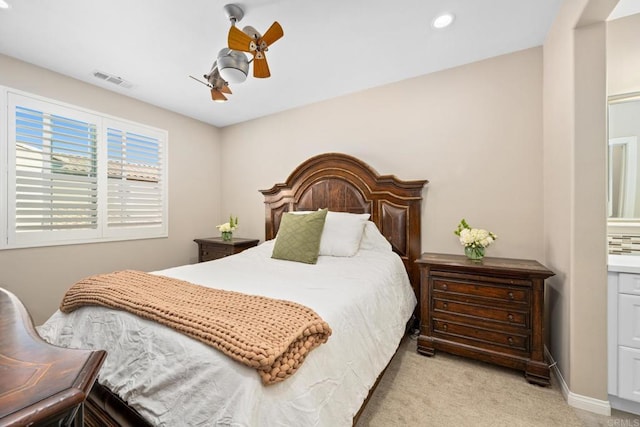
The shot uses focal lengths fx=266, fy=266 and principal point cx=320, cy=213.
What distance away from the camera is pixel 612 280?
5.29ft

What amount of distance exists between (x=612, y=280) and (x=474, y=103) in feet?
5.81

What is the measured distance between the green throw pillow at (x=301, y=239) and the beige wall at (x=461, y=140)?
3.43 ft

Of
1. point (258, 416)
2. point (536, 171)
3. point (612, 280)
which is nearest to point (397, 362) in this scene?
point (612, 280)

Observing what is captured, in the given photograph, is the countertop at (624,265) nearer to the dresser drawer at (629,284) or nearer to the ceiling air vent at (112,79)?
the dresser drawer at (629,284)

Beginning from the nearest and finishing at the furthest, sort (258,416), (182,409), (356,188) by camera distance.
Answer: (258,416)
(182,409)
(356,188)

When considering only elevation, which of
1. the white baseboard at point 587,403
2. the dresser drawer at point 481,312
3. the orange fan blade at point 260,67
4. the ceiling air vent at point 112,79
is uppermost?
the ceiling air vent at point 112,79

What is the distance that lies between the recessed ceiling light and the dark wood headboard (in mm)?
1296

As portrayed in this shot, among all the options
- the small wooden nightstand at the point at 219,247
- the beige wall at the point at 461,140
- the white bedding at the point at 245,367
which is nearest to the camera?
the white bedding at the point at 245,367

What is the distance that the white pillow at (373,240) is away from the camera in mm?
2764

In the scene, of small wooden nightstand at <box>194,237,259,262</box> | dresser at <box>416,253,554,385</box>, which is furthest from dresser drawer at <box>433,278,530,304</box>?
small wooden nightstand at <box>194,237,259,262</box>

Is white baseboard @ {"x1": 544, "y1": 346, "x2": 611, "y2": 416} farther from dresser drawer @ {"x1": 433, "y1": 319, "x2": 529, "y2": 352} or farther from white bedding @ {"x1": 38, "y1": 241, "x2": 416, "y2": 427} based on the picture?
white bedding @ {"x1": 38, "y1": 241, "x2": 416, "y2": 427}

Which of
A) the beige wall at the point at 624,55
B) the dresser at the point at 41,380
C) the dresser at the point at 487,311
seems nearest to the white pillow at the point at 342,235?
the dresser at the point at 487,311

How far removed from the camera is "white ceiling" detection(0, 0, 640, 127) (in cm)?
189

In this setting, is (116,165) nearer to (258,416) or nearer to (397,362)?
(258,416)
